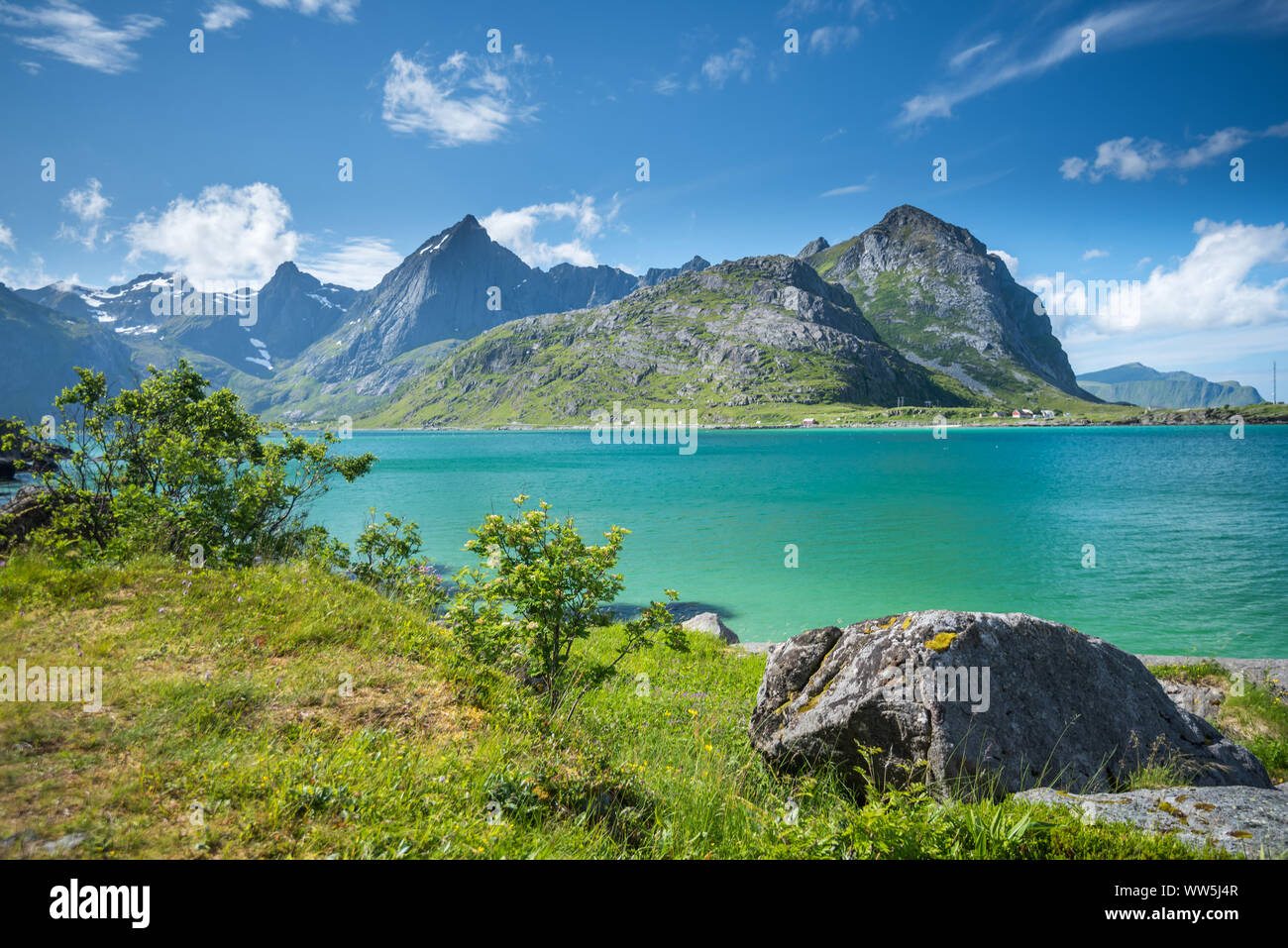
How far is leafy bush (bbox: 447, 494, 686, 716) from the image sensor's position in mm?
8164

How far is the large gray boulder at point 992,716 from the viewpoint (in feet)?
23.7

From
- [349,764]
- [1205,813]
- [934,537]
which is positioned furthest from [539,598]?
[934,537]

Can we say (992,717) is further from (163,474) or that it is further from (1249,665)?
(163,474)

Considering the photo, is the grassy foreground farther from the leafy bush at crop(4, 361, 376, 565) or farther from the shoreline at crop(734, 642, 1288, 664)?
the shoreline at crop(734, 642, 1288, 664)

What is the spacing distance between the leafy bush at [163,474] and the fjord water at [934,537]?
17563 mm

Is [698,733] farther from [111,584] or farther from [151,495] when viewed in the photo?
[151,495]

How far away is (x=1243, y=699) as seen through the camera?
13.5 metres

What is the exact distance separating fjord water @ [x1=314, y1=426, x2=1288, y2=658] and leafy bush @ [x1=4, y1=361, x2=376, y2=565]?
691 inches

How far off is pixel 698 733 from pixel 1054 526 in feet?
172

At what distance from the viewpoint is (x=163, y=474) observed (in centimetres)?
1409

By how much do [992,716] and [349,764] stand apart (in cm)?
767
